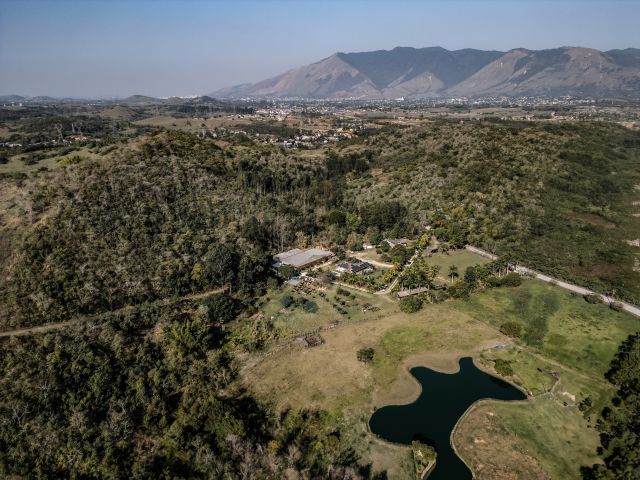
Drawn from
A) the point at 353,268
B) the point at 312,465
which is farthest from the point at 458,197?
the point at 312,465

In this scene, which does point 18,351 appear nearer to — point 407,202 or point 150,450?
point 150,450

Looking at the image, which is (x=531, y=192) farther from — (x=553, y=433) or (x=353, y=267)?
(x=553, y=433)

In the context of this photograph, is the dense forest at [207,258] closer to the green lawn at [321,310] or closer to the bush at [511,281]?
the green lawn at [321,310]

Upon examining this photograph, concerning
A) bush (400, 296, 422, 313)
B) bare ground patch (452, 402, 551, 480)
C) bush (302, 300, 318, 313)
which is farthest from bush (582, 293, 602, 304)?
bush (302, 300, 318, 313)

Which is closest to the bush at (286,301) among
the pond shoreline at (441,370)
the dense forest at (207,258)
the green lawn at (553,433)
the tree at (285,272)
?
the dense forest at (207,258)

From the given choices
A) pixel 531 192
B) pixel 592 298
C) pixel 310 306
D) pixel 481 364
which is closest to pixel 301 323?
pixel 310 306
